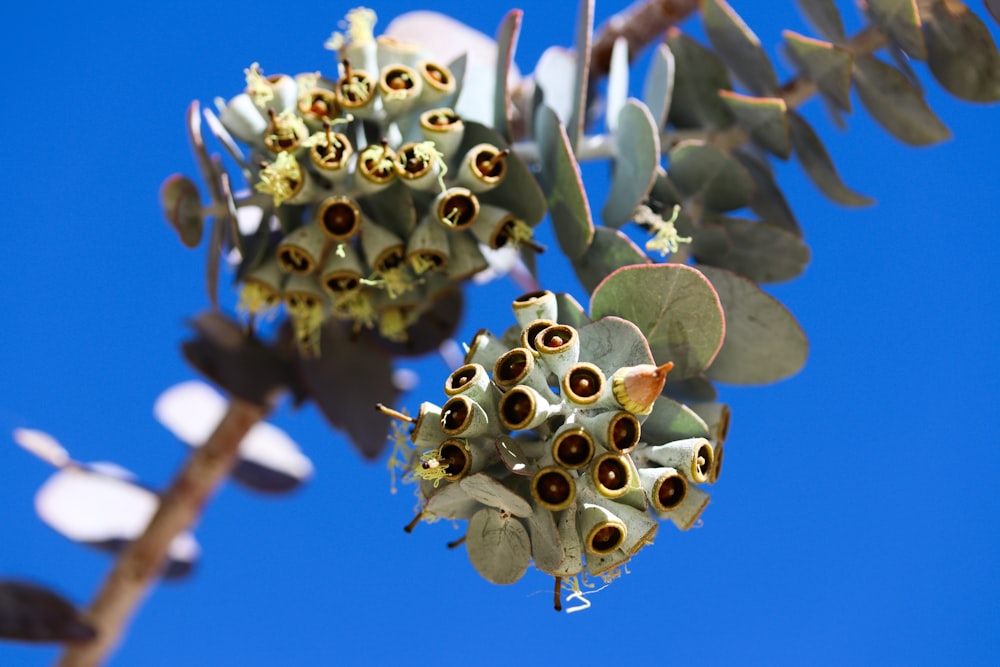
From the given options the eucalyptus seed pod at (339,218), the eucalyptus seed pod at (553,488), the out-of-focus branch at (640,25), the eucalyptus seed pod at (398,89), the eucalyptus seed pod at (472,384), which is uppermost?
the out-of-focus branch at (640,25)

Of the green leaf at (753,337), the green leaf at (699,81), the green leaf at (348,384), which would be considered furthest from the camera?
the green leaf at (348,384)

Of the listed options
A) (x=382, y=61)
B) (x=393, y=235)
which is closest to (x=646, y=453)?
(x=393, y=235)

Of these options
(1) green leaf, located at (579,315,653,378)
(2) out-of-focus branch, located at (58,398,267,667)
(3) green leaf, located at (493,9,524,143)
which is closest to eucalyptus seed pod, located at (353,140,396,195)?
(3) green leaf, located at (493,9,524,143)

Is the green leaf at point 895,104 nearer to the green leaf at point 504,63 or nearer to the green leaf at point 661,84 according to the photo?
the green leaf at point 661,84

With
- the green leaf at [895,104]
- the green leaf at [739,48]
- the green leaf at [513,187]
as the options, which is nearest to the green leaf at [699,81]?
the green leaf at [739,48]

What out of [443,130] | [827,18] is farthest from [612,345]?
[827,18]

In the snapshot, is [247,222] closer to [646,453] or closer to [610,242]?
[610,242]
